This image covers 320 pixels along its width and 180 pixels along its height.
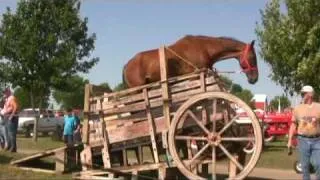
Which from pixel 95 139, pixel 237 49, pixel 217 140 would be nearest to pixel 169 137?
pixel 217 140

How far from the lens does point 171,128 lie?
1051cm

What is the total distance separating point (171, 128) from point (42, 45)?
22025 millimetres

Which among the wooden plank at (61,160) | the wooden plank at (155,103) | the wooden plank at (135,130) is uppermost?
the wooden plank at (155,103)

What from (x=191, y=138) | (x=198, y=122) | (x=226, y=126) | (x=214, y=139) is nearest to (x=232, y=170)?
(x=214, y=139)

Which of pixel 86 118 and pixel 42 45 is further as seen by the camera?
pixel 42 45

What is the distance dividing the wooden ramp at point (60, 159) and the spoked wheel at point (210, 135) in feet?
8.14

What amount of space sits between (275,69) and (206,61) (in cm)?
1573

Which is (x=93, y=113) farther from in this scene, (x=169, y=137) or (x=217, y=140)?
(x=217, y=140)

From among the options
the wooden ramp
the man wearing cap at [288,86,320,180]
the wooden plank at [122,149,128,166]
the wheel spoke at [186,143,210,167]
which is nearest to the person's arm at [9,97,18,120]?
the wooden ramp

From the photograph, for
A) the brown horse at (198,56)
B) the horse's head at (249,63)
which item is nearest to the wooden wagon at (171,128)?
the brown horse at (198,56)

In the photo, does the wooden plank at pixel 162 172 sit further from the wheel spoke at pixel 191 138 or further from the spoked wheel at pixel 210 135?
the wheel spoke at pixel 191 138

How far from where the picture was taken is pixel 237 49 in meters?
11.7

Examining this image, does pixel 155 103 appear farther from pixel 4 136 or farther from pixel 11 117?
pixel 4 136

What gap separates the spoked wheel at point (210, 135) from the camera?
407 inches
